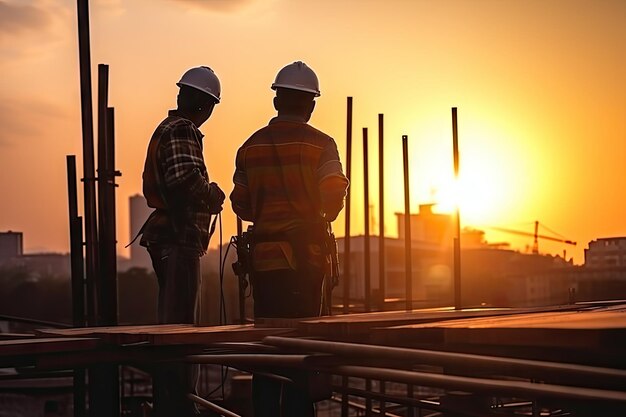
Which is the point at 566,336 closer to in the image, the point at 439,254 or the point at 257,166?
the point at 257,166

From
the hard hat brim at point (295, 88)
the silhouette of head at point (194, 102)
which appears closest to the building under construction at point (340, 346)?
the hard hat brim at point (295, 88)

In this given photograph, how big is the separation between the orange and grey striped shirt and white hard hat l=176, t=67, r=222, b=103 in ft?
2.87

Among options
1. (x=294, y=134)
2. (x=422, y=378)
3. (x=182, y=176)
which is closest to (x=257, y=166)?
(x=294, y=134)

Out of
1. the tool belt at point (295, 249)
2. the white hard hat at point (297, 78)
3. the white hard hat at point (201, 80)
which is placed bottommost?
the tool belt at point (295, 249)

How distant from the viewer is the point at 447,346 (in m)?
3.44

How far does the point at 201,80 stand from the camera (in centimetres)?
654

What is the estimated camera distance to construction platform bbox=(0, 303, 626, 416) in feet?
8.20

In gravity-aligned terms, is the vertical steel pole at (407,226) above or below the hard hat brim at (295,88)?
below

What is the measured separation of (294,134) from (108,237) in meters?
3.15

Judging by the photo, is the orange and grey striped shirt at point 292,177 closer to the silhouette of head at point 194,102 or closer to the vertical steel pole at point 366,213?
the silhouette of head at point 194,102

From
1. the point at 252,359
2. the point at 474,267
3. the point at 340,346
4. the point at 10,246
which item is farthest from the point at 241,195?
the point at 474,267

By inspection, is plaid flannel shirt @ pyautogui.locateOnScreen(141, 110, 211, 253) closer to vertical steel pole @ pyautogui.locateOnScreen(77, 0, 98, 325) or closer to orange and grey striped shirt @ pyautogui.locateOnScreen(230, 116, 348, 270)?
orange and grey striped shirt @ pyautogui.locateOnScreen(230, 116, 348, 270)

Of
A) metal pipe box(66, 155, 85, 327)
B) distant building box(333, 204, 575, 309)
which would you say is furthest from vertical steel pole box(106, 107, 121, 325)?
distant building box(333, 204, 575, 309)

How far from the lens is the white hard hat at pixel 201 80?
6.54 metres
